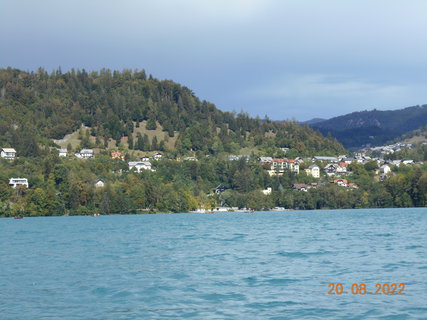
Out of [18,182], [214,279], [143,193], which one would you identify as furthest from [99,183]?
[214,279]

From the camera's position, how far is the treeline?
480 ft

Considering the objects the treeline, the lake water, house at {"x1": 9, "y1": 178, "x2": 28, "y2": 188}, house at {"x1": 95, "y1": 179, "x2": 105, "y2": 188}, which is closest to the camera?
the lake water

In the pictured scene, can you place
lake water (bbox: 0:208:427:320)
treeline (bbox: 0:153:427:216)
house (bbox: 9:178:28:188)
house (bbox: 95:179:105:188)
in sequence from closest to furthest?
Result: lake water (bbox: 0:208:427:320) → treeline (bbox: 0:153:427:216) → house (bbox: 9:178:28:188) → house (bbox: 95:179:105:188)

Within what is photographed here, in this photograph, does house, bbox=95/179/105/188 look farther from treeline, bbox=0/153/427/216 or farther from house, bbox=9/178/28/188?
house, bbox=9/178/28/188

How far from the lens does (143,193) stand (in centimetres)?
15625

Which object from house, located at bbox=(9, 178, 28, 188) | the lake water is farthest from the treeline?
the lake water

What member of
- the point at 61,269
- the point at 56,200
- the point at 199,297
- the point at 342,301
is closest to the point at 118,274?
the point at 61,269

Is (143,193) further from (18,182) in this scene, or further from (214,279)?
(214,279)

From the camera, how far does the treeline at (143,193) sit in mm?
146250

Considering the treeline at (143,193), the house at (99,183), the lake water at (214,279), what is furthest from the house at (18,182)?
the lake water at (214,279)

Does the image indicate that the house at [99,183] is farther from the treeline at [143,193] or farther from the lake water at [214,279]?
the lake water at [214,279]

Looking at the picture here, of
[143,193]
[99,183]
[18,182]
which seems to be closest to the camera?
[18,182]

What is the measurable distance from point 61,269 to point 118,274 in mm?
4974

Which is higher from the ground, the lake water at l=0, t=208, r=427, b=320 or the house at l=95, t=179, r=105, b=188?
the house at l=95, t=179, r=105, b=188
